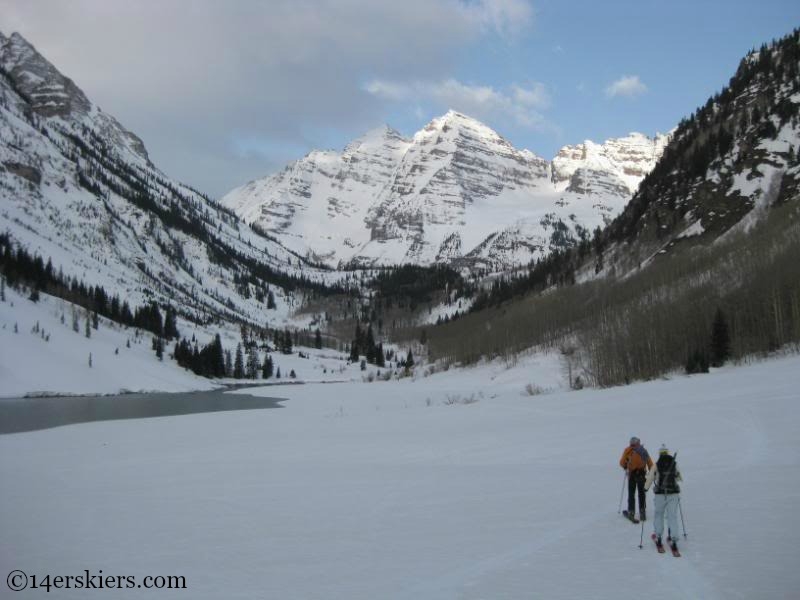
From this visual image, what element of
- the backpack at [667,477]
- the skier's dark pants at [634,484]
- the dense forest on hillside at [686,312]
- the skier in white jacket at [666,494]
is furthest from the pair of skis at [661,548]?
the dense forest on hillside at [686,312]

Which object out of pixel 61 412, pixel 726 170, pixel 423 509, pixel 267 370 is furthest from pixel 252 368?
pixel 423 509

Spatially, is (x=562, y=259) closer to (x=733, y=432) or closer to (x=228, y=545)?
(x=733, y=432)

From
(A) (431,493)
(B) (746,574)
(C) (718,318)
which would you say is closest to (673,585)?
(B) (746,574)

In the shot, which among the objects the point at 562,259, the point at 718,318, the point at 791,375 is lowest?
the point at 791,375

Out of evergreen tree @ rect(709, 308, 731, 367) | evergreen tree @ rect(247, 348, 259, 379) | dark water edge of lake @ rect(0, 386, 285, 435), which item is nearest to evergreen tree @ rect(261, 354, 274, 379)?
evergreen tree @ rect(247, 348, 259, 379)

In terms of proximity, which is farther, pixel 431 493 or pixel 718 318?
pixel 718 318

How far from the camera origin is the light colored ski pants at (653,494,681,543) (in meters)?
12.0

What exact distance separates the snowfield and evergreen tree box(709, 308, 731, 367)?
18.8m

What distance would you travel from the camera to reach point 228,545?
46.3ft

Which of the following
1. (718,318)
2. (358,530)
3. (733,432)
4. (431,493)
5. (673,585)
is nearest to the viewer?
(673,585)

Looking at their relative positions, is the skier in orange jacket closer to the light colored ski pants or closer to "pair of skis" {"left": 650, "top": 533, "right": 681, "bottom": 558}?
"pair of skis" {"left": 650, "top": 533, "right": 681, "bottom": 558}

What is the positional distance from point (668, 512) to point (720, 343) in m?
49.6

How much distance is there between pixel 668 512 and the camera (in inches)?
476

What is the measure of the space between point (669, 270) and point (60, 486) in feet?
277
